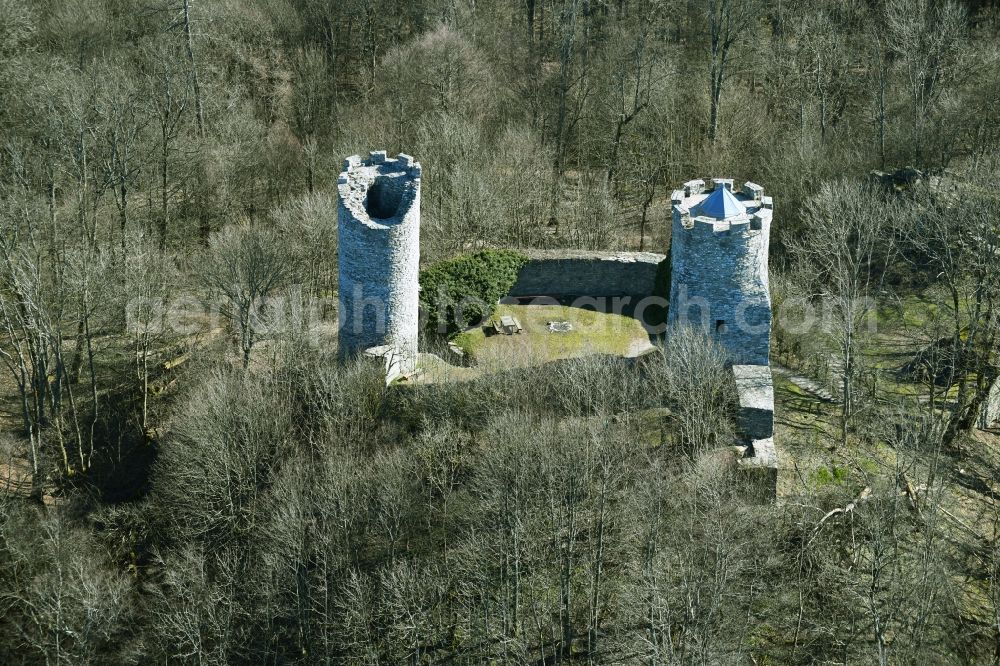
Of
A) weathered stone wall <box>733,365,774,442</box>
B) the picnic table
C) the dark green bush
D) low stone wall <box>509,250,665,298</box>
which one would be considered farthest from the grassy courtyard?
weathered stone wall <box>733,365,774,442</box>

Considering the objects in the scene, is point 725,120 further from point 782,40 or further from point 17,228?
point 17,228

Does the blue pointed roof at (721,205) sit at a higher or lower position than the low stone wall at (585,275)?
higher

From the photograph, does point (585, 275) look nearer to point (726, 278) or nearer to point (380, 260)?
point (726, 278)

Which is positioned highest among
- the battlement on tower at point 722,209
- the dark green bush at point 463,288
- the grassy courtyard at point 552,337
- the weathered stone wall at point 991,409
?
the battlement on tower at point 722,209

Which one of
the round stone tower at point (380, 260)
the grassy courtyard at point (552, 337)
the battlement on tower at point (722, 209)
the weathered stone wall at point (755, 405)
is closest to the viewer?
the weathered stone wall at point (755, 405)

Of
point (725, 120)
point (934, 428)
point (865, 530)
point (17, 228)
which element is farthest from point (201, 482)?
point (725, 120)

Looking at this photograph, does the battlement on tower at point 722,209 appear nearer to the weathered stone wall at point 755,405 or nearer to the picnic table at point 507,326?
the weathered stone wall at point 755,405

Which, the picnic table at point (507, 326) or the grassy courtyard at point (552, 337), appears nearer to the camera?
the grassy courtyard at point (552, 337)

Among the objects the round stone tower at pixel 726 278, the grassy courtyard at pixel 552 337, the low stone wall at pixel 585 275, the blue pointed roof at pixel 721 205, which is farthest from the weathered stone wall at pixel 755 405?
the low stone wall at pixel 585 275
